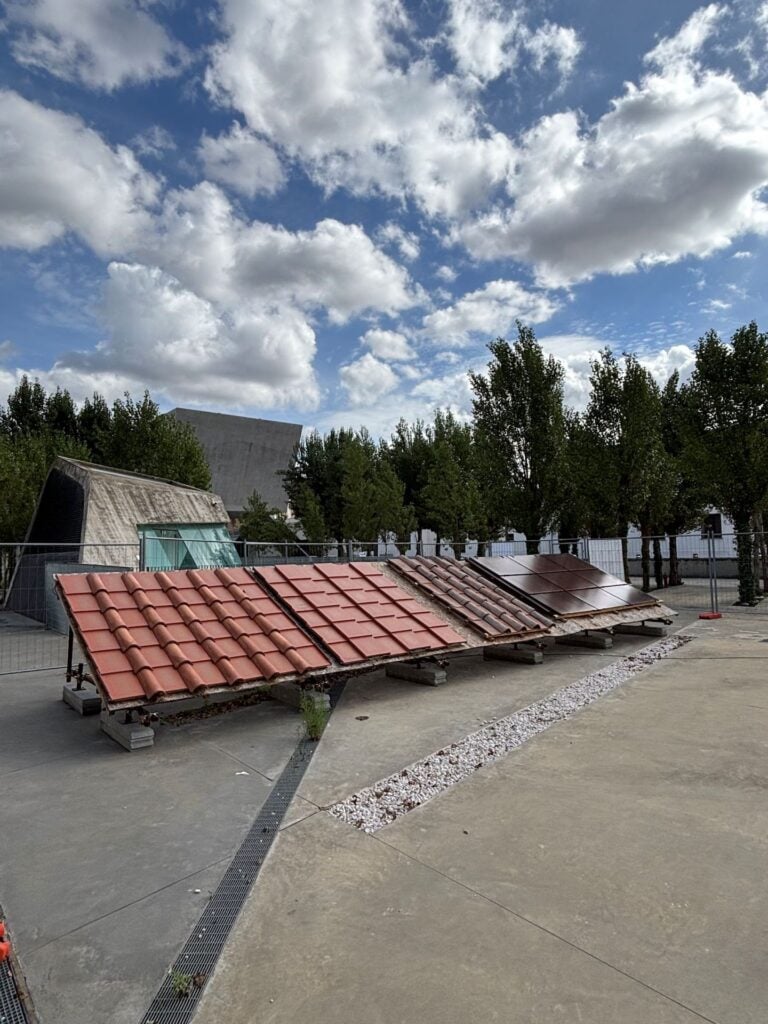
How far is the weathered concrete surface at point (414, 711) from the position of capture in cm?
511

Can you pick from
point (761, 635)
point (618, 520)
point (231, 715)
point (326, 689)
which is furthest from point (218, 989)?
point (618, 520)

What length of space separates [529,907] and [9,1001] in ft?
8.33

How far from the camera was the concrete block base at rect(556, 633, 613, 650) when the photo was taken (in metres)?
10.7

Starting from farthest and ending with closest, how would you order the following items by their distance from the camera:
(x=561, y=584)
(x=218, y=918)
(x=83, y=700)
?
(x=561, y=584) → (x=83, y=700) → (x=218, y=918)

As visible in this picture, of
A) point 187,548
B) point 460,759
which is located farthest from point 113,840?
point 187,548

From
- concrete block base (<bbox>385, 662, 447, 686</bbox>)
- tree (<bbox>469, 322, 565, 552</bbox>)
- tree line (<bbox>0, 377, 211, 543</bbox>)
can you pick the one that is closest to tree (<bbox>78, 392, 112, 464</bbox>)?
tree line (<bbox>0, 377, 211, 543</bbox>)

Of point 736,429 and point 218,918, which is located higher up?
point 736,429

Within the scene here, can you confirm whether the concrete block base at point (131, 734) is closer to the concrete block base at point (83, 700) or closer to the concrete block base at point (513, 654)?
the concrete block base at point (83, 700)

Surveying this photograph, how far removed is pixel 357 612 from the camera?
8328 millimetres

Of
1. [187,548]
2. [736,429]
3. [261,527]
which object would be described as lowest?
[187,548]

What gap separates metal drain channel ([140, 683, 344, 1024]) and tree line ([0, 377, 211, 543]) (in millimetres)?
23616

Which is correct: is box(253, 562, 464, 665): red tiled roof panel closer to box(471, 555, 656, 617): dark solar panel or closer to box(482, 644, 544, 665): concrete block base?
box(482, 644, 544, 665): concrete block base

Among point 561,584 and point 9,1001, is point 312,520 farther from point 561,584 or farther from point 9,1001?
point 9,1001

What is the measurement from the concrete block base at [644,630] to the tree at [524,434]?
26.0ft
